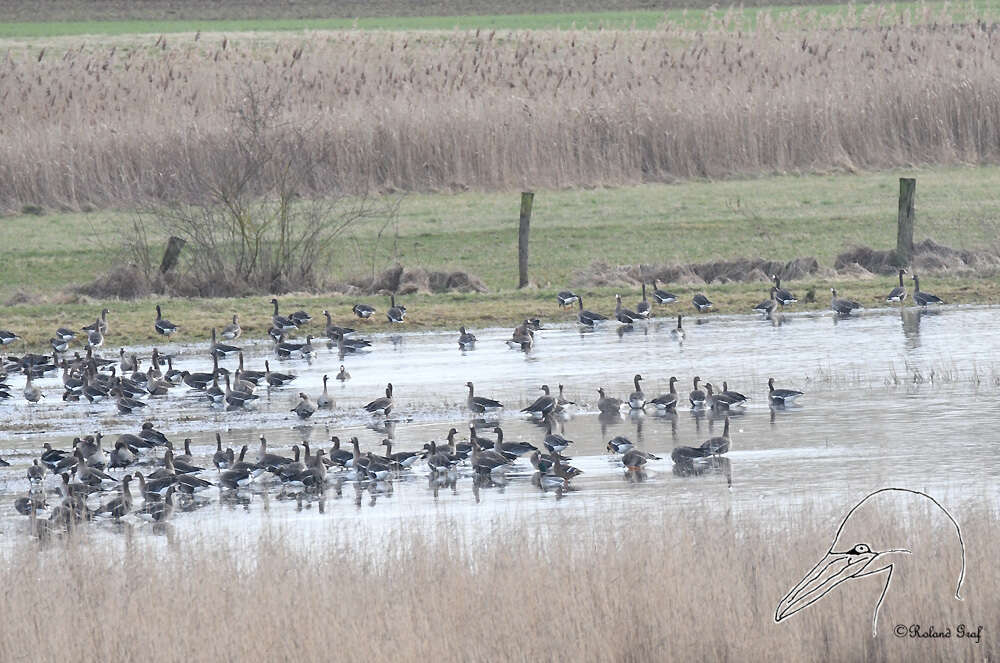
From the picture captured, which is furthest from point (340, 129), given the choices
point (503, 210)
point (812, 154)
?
point (812, 154)

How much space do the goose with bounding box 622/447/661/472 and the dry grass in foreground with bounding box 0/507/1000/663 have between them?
140 inches

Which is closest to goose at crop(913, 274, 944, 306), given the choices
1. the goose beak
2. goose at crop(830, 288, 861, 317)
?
goose at crop(830, 288, 861, 317)

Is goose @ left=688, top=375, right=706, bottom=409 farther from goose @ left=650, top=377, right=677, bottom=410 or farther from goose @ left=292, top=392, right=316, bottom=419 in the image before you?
goose @ left=292, top=392, right=316, bottom=419

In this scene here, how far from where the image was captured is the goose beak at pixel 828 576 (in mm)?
9836

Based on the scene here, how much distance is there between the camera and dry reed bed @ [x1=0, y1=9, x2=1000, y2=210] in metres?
35.9

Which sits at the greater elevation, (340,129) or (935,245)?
(340,129)

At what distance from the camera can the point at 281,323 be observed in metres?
24.5

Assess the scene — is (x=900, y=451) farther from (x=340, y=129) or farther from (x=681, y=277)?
(x=340, y=129)

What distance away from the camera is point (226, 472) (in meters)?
15.4

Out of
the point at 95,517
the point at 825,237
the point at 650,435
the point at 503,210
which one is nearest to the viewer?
the point at 95,517

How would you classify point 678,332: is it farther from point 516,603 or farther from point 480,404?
point 516,603

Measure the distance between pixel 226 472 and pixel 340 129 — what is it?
73.2 feet

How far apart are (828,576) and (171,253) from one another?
2119 centimetres

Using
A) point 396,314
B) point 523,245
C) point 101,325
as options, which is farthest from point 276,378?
point 523,245
